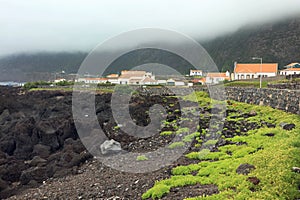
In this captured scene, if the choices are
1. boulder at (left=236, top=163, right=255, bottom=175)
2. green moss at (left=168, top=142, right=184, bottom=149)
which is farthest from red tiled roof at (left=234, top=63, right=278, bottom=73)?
boulder at (left=236, top=163, right=255, bottom=175)

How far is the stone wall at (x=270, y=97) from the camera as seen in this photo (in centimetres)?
2164

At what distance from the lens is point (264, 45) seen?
16112 cm

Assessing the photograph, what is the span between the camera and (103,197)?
42.7 feet

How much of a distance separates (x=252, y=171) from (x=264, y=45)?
6378 inches

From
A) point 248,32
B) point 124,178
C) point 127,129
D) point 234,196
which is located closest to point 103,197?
point 124,178

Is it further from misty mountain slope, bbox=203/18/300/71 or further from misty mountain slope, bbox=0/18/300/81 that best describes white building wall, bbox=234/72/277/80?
misty mountain slope, bbox=0/18/300/81

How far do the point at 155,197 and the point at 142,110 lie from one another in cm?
1984

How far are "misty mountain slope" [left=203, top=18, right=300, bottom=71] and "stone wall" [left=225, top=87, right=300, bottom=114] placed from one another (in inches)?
3914

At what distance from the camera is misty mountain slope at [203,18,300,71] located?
144 m

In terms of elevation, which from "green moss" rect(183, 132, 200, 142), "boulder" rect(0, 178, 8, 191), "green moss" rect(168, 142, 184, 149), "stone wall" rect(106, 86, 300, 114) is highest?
"stone wall" rect(106, 86, 300, 114)

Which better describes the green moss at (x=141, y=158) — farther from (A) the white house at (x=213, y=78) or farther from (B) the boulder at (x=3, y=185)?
(A) the white house at (x=213, y=78)

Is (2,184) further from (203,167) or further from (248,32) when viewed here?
(248,32)

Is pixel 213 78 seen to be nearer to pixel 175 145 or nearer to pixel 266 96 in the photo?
pixel 266 96

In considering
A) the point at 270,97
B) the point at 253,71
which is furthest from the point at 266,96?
the point at 253,71
